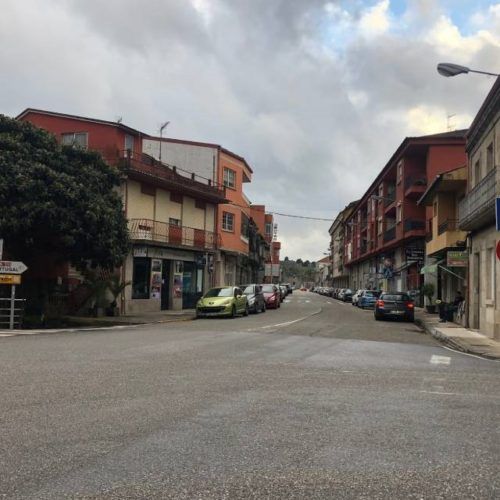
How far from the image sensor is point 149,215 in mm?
31141

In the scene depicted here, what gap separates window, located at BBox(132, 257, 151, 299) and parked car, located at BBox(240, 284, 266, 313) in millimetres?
5395

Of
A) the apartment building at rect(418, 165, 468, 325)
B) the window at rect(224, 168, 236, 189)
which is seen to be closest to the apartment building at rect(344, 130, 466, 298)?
the apartment building at rect(418, 165, 468, 325)

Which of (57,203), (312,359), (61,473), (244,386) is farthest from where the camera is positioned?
(57,203)

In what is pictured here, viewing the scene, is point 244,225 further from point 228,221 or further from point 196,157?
point 196,157

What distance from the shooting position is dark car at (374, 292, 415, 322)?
27.5 meters

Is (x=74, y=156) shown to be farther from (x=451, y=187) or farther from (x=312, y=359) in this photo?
(x=451, y=187)

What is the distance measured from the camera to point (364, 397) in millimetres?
7797

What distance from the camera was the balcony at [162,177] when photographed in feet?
95.8

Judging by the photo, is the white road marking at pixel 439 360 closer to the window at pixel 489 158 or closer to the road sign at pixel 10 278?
the window at pixel 489 158

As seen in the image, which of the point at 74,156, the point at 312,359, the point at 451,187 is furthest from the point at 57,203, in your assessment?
the point at 451,187

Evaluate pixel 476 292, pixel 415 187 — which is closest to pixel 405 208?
pixel 415 187

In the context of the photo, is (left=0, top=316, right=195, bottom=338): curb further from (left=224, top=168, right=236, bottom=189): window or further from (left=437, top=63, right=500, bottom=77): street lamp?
(left=224, top=168, right=236, bottom=189): window

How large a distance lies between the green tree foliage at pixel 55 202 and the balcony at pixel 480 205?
13.0 m

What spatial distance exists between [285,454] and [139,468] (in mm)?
1291
